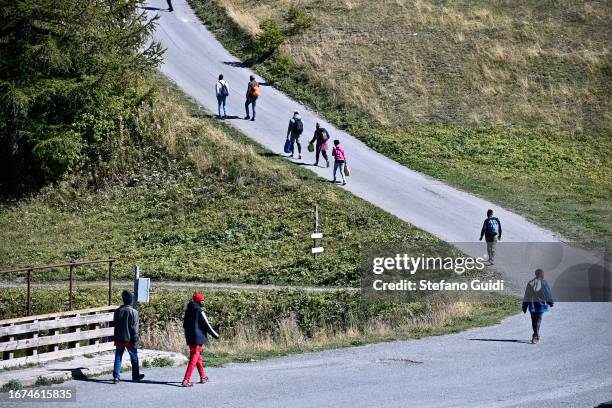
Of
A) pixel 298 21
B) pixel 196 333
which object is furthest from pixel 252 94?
pixel 196 333

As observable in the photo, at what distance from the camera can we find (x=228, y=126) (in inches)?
1555

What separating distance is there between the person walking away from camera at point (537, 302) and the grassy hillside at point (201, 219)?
7.89 metres

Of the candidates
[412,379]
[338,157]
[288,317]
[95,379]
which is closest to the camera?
[412,379]

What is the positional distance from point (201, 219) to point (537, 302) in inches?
610

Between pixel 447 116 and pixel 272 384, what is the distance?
28.3m

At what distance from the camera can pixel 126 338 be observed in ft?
57.2

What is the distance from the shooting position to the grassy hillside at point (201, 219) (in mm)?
29812

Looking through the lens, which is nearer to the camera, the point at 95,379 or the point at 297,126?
the point at 95,379

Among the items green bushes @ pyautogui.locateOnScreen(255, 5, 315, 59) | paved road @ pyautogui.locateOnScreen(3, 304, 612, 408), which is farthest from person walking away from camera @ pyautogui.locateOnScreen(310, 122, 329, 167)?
→ paved road @ pyautogui.locateOnScreen(3, 304, 612, 408)

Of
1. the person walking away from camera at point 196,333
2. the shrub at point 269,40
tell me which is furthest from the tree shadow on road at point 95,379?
the shrub at point 269,40

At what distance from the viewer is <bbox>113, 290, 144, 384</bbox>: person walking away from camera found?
17375mm

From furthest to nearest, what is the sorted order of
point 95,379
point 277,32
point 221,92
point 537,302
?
point 277,32 → point 221,92 → point 537,302 → point 95,379

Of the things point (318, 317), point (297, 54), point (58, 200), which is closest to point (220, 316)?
point (318, 317)

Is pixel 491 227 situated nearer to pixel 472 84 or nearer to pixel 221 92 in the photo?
pixel 221 92
